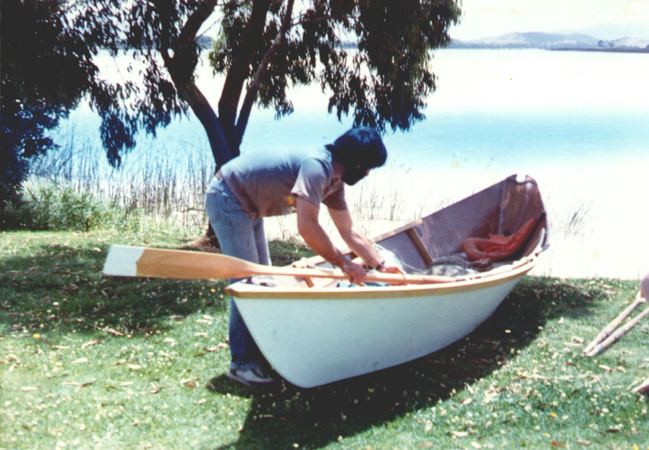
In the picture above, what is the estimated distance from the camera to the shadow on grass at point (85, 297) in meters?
7.42

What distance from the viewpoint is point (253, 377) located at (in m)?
5.85

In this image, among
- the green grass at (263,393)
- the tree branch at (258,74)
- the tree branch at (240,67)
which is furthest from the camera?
the tree branch at (240,67)

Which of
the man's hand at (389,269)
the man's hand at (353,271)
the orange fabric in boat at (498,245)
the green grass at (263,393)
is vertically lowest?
the green grass at (263,393)

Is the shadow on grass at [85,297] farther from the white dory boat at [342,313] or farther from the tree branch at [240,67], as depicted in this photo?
the tree branch at [240,67]

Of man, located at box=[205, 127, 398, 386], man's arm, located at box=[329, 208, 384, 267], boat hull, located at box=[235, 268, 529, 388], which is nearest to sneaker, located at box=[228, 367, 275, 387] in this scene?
man, located at box=[205, 127, 398, 386]

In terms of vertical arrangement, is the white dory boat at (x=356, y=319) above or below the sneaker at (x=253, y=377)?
above

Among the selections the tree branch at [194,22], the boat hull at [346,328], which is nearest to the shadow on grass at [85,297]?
the boat hull at [346,328]

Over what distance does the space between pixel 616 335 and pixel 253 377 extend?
2767 millimetres

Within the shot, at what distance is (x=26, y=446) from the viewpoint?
4957mm

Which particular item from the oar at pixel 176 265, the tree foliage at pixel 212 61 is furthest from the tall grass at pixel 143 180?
the oar at pixel 176 265

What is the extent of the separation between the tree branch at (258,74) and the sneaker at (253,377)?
5049 mm

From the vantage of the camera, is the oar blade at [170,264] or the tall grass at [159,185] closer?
the oar blade at [170,264]

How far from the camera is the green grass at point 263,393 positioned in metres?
5.20

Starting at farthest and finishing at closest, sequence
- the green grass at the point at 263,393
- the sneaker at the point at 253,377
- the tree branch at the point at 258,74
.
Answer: the tree branch at the point at 258,74
the sneaker at the point at 253,377
the green grass at the point at 263,393
